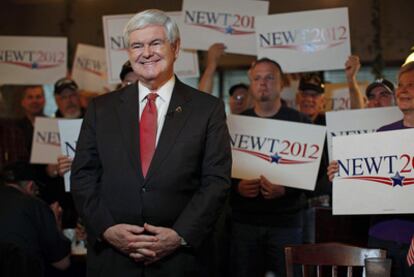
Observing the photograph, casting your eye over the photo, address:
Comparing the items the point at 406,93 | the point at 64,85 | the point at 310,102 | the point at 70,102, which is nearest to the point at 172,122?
the point at 406,93

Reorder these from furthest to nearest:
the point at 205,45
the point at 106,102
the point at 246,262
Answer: the point at 205,45
the point at 246,262
the point at 106,102

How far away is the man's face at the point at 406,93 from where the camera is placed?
11.4ft

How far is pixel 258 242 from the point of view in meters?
4.10

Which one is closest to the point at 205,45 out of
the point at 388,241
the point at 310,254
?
the point at 388,241

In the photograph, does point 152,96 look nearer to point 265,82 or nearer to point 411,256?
point 411,256

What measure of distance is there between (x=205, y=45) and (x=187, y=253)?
2.54 meters

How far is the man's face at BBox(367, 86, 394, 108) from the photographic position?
4.51 meters

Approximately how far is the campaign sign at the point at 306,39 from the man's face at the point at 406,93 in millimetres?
1339

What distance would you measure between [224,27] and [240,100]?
26.8 inches

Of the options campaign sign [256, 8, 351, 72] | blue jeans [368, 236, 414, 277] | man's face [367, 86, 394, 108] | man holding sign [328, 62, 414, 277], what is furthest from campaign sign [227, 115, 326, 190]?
campaign sign [256, 8, 351, 72]

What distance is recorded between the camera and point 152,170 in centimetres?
277

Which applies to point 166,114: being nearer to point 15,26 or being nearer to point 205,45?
point 205,45

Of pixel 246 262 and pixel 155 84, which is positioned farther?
pixel 246 262

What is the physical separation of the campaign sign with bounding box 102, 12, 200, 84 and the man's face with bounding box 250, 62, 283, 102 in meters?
0.83
